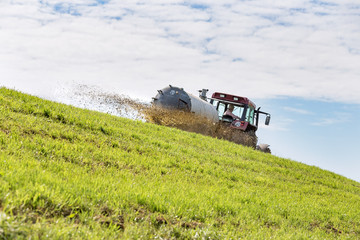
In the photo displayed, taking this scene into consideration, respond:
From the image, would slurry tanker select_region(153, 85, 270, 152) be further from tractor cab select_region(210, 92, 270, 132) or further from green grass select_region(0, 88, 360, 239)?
green grass select_region(0, 88, 360, 239)

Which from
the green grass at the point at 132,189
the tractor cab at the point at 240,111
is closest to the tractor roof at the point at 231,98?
the tractor cab at the point at 240,111

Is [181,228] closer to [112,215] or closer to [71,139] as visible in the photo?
[112,215]

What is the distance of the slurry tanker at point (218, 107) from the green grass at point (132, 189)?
7363mm

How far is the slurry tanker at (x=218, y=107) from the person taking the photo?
21875mm

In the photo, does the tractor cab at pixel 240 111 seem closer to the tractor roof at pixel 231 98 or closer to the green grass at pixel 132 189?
→ the tractor roof at pixel 231 98

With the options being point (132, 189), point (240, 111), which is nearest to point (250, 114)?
point (240, 111)

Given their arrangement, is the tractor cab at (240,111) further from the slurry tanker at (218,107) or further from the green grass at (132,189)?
the green grass at (132,189)

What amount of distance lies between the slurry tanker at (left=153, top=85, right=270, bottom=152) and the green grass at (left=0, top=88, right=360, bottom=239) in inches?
290

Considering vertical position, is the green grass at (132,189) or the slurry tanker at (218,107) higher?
the slurry tanker at (218,107)

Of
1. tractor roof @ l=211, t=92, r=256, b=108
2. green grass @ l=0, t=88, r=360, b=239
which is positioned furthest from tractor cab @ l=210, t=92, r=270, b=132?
green grass @ l=0, t=88, r=360, b=239

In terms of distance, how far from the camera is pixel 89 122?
11.2m

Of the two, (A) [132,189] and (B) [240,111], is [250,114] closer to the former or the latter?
(B) [240,111]

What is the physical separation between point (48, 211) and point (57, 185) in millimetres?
723

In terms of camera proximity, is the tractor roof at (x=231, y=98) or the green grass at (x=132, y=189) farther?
the tractor roof at (x=231, y=98)
